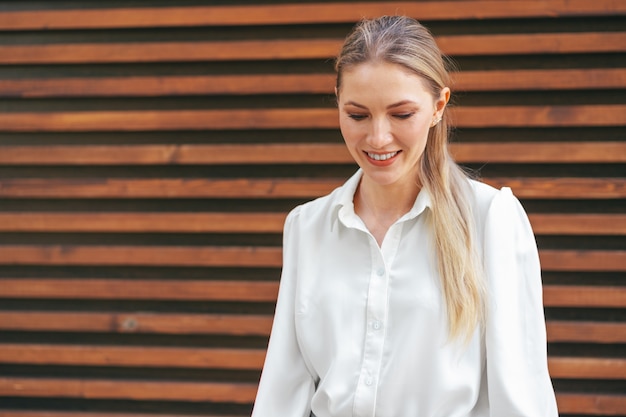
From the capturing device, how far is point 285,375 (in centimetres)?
206

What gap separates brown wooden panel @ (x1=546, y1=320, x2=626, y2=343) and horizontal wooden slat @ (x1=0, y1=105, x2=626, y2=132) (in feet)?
2.85

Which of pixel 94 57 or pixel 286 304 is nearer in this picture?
pixel 286 304

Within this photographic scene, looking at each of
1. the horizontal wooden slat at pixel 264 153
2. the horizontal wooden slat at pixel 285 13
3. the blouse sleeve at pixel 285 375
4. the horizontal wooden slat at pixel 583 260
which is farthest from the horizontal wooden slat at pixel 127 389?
the horizontal wooden slat at pixel 285 13

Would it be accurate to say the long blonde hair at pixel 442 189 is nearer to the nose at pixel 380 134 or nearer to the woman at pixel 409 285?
the woman at pixel 409 285

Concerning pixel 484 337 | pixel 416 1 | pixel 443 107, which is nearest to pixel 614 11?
pixel 416 1

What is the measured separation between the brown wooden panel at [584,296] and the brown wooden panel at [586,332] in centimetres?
8

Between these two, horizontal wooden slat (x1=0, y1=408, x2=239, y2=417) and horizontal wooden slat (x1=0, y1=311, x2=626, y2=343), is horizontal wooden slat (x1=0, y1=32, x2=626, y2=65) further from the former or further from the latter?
horizontal wooden slat (x1=0, y1=408, x2=239, y2=417)

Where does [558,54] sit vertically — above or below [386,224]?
above

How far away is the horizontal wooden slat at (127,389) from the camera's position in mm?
3387

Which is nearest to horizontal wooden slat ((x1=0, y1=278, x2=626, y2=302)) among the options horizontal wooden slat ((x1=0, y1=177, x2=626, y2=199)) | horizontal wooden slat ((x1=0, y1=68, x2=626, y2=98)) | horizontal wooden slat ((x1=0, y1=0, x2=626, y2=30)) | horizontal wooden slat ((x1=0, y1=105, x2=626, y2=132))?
horizontal wooden slat ((x1=0, y1=177, x2=626, y2=199))

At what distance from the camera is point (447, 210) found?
1.92 meters

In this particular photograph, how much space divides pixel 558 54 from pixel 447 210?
5.26ft

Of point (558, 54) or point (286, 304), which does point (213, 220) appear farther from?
point (558, 54)

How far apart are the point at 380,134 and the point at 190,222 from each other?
173cm
